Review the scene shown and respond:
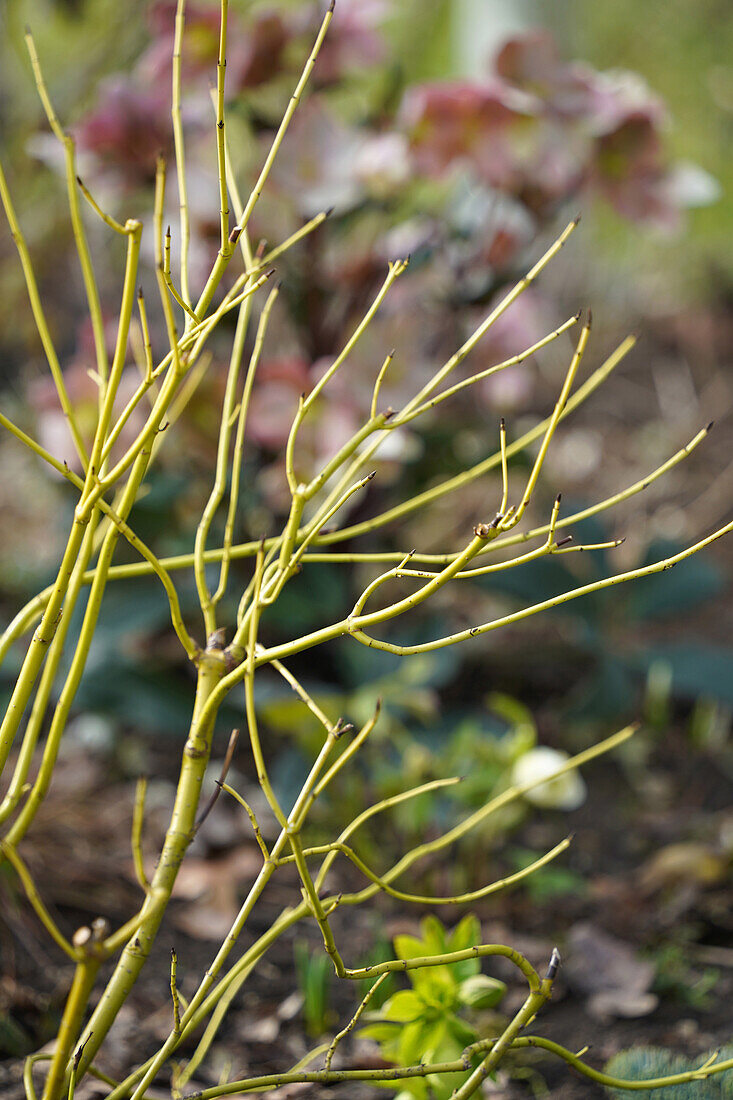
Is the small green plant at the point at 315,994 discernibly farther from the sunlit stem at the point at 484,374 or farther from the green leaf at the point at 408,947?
the sunlit stem at the point at 484,374

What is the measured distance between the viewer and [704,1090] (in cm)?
61

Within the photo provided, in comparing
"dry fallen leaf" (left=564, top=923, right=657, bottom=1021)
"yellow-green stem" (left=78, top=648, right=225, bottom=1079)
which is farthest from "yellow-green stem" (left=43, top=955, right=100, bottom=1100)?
"dry fallen leaf" (left=564, top=923, right=657, bottom=1021)

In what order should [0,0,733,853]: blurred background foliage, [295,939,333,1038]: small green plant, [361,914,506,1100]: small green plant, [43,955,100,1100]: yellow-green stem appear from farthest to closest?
1. [0,0,733,853]: blurred background foliage
2. [295,939,333,1038]: small green plant
3. [361,914,506,1100]: small green plant
4. [43,955,100,1100]: yellow-green stem

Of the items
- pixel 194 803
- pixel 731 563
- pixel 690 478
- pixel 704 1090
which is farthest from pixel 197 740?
pixel 690 478

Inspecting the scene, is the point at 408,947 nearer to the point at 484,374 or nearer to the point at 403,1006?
the point at 403,1006

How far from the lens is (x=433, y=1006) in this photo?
58cm

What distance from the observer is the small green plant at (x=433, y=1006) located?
1.85ft

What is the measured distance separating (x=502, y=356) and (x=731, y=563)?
838mm

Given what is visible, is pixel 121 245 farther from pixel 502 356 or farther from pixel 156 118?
pixel 502 356

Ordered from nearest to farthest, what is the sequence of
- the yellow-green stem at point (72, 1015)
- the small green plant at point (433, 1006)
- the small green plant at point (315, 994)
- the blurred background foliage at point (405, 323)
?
the yellow-green stem at point (72, 1015) → the small green plant at point (433, 1006) → the small green plant at point (315, 994) → the blurred background foliage at point (405, 323)

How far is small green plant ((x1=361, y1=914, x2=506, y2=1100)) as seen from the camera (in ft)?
1.85

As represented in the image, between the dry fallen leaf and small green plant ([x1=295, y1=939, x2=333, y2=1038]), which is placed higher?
small green plant ([x1=295, y1=939, x2=333, y2=1038])

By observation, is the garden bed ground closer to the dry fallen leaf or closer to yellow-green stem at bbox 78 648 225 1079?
the dry fallen leaf

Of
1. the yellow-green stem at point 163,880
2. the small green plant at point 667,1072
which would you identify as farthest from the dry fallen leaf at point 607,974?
the yellow-green stem at point 163,880
